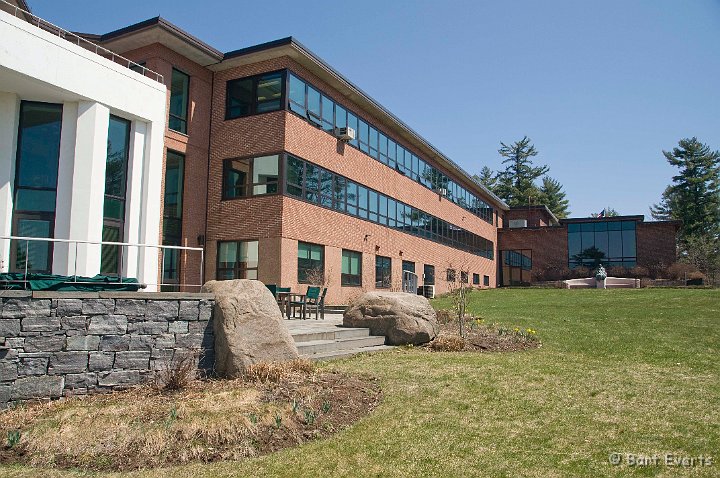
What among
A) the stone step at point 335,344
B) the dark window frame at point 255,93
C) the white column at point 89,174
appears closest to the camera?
the stone step at point 335,344

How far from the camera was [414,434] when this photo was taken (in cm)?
575

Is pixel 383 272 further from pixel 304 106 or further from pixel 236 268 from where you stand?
pixel 304 106

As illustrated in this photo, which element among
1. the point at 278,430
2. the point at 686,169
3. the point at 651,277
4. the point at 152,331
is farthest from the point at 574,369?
the point at 686,169

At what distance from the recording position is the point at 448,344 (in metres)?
11.3

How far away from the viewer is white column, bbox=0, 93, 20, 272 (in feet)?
46.5

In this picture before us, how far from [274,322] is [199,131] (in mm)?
14144

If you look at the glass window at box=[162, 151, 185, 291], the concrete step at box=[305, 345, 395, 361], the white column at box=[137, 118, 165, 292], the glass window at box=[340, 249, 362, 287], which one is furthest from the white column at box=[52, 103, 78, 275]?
the glass window at box=[340, 249, 362, 287]

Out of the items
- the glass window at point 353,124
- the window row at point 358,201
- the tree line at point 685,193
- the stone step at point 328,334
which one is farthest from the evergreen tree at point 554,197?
the stone step at point 328,334

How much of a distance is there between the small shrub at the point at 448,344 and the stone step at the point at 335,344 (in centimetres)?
115

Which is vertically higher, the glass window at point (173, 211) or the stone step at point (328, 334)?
the glass window at point (173, 211)

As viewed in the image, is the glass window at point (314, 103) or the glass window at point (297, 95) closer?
the glass window at point (297, 95)

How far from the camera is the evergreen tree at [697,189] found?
6031 cm

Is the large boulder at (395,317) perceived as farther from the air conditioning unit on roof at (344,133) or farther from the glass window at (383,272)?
the glass window at (383,272)

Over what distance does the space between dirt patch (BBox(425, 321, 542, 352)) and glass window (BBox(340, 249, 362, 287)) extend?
30.9 ft
